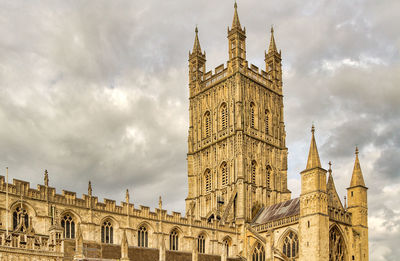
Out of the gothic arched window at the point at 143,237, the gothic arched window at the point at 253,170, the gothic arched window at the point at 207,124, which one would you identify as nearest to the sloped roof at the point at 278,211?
the gothic arched window at the point at 253,170

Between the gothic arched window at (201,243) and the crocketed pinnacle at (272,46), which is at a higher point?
the crocketed pinnacle at (272,46)

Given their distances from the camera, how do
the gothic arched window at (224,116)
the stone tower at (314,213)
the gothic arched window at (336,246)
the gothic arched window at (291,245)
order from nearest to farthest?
the stone tower at (314,213)
the gothic arched window at (336,246)
the gothic arched window at (291,245)
the gothic arched window at (224,116)

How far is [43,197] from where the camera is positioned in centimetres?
4791

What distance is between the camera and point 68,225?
49.7m

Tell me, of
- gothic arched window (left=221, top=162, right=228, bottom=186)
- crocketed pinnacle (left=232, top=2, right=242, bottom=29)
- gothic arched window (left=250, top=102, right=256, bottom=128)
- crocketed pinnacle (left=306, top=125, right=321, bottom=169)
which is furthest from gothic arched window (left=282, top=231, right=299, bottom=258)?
crocketed pinnacle (left=232, top=2, right=242, bottom=29)

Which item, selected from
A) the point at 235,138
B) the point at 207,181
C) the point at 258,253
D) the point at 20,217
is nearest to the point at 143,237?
the point at 258,253

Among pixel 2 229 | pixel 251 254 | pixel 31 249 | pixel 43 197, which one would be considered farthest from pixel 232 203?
pixel 31 249

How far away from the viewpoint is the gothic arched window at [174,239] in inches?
2259

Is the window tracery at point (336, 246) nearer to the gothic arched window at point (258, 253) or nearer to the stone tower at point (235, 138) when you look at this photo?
the gothic arched window at point (258, 253)

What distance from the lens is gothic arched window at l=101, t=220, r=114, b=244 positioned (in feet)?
172

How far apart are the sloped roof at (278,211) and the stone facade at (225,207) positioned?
0.54 ft

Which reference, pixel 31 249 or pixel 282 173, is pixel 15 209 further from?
pixel 282 173

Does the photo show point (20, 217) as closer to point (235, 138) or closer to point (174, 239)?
point (174, 239)

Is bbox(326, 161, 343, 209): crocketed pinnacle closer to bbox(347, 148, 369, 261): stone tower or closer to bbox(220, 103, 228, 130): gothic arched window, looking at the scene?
bbox(347, 148, 369, 261): stone tower
